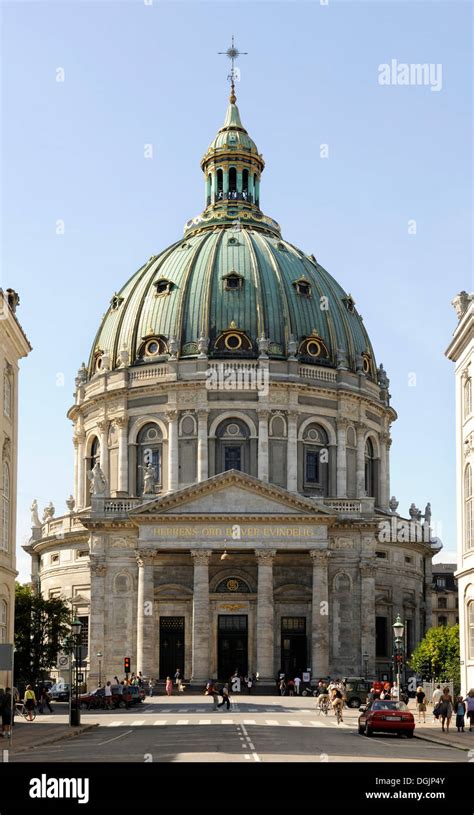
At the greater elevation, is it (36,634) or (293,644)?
(36,634)

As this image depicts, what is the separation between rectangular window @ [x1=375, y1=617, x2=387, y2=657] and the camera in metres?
99.1

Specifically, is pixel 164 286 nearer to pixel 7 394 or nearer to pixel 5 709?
pixel 7 394

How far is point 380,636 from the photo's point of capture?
328 feet

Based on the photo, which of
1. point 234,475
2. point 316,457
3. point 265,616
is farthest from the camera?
point 316,457

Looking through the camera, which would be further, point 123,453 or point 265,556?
point 123,453

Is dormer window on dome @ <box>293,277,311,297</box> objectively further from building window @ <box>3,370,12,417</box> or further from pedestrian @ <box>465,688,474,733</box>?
pedestrian @ <box>465,688,474,733</box>

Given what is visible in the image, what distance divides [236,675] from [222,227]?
137 ft

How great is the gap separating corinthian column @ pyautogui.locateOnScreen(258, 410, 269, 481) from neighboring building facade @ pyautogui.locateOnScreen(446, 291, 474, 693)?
3858 centimetres

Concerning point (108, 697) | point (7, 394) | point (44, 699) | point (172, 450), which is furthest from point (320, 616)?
point (7, 394)

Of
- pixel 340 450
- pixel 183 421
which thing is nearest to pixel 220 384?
pixel 183 421

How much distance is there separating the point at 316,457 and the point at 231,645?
721 inches

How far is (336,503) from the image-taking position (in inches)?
3674

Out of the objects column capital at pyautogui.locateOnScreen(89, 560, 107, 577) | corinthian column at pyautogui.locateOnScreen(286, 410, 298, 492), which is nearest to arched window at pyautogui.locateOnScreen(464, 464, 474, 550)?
column capital at pyautogui.locateOnScreen(89, 560, 107, 577)
